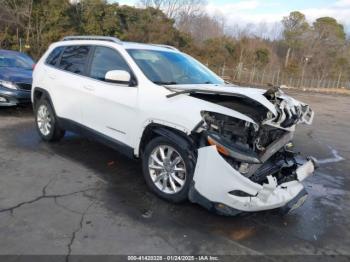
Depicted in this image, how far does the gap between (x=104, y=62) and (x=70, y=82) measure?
0.78 meters

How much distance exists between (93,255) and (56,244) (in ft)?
1.32

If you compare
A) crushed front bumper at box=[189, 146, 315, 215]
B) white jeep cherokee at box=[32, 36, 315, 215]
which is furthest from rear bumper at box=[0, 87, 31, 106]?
crushed front bumper at box=[189, 146, 315, 215]

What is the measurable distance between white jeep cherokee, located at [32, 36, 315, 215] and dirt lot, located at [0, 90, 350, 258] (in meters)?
0.30

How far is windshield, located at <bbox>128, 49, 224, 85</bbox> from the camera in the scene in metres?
4.89

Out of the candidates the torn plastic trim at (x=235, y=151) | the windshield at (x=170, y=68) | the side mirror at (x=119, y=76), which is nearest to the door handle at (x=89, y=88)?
the side mirror at (x=119, y=76)

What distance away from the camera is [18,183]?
475 centimetres

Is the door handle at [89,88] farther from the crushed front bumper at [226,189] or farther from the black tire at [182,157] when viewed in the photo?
the crushed front bumper at [226,189]

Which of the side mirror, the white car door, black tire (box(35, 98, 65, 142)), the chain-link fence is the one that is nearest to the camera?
the side mirror

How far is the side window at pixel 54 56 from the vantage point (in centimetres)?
638

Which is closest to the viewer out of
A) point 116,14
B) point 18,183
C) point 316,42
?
point 18,183

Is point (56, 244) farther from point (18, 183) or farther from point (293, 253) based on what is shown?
point (293, 253)

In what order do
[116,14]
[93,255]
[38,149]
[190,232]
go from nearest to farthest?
[93,255]
[190,232]
[38,149]
[116,14]

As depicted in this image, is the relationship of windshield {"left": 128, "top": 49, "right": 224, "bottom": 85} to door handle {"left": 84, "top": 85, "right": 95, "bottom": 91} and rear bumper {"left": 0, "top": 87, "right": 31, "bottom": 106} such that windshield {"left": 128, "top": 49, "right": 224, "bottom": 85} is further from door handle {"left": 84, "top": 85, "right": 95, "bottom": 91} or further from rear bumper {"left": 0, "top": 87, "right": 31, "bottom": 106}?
rear bumper {"left": 0, "top": 87, "right": 31, "bottom": 106}

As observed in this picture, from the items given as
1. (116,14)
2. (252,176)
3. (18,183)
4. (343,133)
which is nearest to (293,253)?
(252,176)
